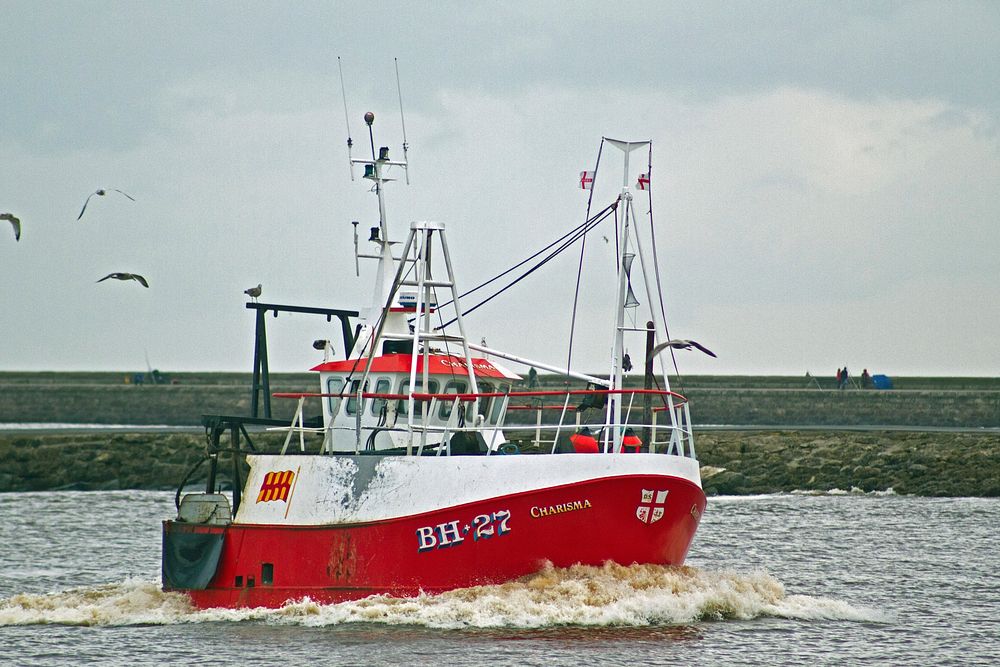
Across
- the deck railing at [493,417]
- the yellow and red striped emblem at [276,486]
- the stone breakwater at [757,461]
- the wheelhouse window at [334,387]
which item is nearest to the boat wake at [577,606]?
the yellow and red striped emblem at [276,486]

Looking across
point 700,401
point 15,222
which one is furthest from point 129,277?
point 700,401

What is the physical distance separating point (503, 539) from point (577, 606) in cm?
128

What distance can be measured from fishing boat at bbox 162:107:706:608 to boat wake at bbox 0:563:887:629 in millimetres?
183

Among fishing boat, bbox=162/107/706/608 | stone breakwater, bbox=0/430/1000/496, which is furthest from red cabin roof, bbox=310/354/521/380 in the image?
stone breakwater, bbox=0/430/1000/496

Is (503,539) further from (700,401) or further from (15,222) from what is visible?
(700,401)

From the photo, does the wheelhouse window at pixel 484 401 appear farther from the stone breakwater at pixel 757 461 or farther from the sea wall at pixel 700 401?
the sea wall at pixel 700 401

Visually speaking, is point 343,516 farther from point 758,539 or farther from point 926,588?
point 758,539

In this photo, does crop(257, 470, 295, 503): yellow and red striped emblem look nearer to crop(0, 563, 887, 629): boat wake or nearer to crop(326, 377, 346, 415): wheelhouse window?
crop(0, 563, 887, 629): boat wake

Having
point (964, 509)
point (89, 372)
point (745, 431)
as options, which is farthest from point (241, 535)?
point (89, 372)

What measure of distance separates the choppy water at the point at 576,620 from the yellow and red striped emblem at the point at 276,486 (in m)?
1.63

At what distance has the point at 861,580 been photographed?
24.9m

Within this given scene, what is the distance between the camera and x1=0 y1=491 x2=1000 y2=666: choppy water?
57.4 ft

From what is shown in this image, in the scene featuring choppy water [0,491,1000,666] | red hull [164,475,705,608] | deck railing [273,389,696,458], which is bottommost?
choppy water [0,491,1000,666]

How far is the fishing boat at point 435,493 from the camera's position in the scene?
18.4 meters
